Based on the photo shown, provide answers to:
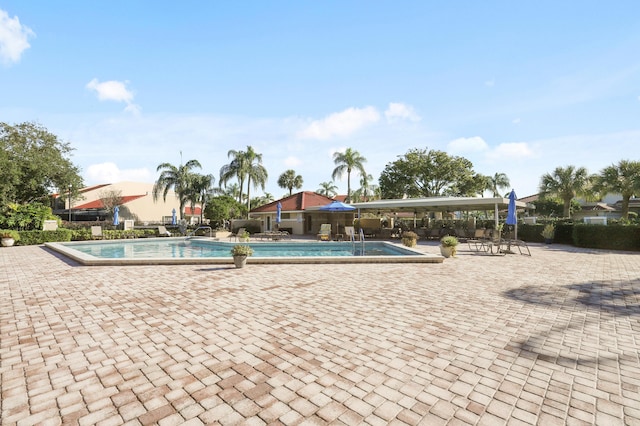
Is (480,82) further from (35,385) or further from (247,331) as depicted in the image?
(35,385)

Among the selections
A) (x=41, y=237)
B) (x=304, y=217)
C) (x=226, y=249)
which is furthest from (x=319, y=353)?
(x=304, y=217)

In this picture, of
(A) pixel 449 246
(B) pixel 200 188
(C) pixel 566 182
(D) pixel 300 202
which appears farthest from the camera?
(B) pixel 200 188

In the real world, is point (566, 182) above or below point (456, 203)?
above

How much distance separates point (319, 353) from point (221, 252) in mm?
14761

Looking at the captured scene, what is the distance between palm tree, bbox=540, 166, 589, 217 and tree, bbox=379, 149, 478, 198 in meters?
8.60

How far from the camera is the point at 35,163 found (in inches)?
1046

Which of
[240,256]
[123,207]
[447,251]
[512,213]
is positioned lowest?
[447,251]

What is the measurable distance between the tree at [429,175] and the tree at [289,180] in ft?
80.8

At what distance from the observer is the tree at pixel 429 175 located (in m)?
37.0

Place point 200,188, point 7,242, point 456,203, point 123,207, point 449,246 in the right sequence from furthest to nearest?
point 123,207 → point 200,188 → point 456,203 → point 7,242 → point 449,246

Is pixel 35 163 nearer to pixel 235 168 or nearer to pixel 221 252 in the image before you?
pixel 235 168

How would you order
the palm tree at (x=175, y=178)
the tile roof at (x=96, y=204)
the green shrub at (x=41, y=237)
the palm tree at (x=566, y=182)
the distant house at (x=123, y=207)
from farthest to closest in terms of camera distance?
the tile roof at (x=96, y=204), the distant house at (x=123, y=207), the palm tree at (x=175, y=178), the palm tree at (x=566, y=182), the green shrub at (x=41, y=237)

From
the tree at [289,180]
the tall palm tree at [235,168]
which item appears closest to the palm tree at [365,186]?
the tree at [289,180]

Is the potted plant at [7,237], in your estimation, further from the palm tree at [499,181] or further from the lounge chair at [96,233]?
the palm tree at [499,181]
